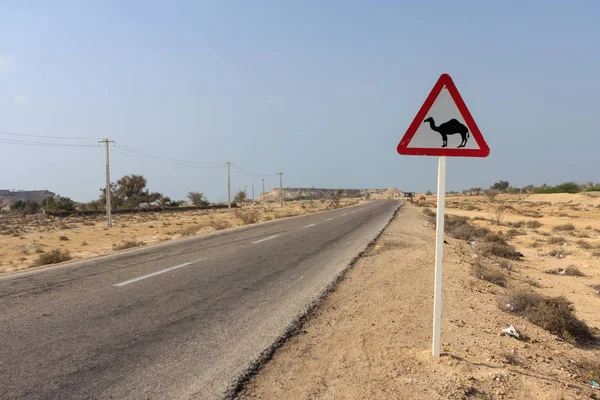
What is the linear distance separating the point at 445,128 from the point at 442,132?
5cm

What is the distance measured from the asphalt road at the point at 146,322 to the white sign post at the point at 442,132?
99.2 inches

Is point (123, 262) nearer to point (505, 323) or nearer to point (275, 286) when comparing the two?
point (275, 286)

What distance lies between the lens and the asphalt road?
4250 mm

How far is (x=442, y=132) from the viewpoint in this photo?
4.60 metres

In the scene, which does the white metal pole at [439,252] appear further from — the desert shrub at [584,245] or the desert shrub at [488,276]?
the desert shrub at [584,245]

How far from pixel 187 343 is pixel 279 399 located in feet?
5.97

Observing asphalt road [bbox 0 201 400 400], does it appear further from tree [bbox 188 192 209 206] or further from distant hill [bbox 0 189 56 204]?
distant hill [bbox 0 189 56 204]

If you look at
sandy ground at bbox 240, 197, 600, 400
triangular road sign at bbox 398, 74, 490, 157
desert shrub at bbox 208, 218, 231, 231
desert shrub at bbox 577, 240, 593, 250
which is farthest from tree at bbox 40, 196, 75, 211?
triangular road sign at bbox 398, 74, 490, 157

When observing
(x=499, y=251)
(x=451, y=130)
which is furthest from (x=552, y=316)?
(x=499, y=251)

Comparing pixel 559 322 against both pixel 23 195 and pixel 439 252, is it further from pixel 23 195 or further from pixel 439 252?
pixel 23 195

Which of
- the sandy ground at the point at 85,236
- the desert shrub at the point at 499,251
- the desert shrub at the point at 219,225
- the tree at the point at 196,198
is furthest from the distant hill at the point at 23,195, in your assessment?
the desert shrub at the point at 499,251

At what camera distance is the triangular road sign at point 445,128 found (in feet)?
15.1

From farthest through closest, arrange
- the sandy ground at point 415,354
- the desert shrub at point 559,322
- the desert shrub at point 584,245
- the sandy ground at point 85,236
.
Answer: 1. the sandy ground at point 85,236
2. the desert shrub at point 584,245
3. the desert shrub at point 559,322
4. the sandy ground at point 415,354

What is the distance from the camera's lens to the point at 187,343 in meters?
5.34
